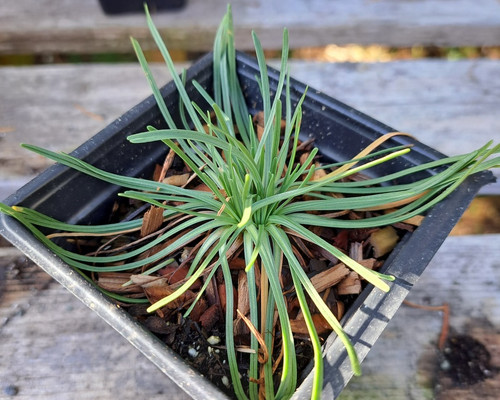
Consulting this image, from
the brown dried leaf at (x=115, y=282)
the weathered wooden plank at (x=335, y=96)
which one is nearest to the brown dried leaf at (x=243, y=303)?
the brown dried leaf at (x=115, y=282)

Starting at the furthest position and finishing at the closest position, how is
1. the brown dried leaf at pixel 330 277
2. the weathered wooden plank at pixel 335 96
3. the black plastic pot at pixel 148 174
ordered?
the weathered wooden plank at pixel 335 96 < the brown dried leaf at pixel 330 277 < the black plastic pot at pixel 148 174

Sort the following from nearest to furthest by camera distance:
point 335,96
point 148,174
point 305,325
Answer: point 305,325
point 148,174
point 335,96

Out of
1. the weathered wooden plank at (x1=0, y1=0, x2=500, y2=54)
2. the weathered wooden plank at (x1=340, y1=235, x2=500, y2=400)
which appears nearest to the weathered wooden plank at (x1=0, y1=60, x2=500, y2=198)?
the weathered wooden plank at (x1=0, y1=0, x2=500, y2=54)

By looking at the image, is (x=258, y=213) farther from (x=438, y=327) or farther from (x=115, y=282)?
(x=438, y=327)

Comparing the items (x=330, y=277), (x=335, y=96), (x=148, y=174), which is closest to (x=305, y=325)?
(x=330, y=277)

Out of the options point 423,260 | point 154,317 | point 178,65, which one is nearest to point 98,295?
point 154,317

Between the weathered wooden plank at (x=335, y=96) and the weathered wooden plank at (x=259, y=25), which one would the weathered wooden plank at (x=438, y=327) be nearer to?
→ the weathered wooden plank at (x=335, y=96)
